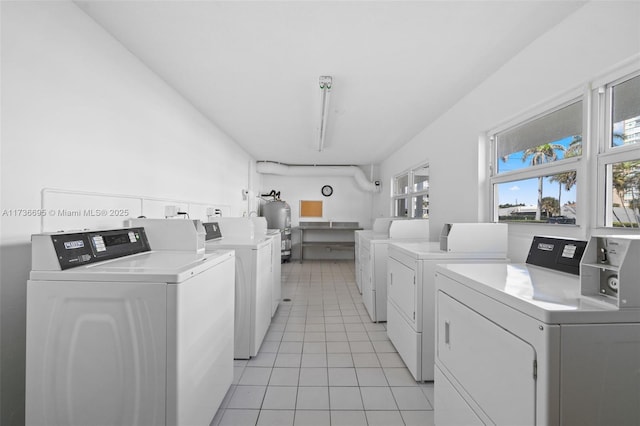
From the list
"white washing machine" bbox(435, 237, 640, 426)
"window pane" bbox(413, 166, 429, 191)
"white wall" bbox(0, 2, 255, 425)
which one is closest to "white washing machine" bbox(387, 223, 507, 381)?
"white washing machine" bbox(435, 237, 640, 426)

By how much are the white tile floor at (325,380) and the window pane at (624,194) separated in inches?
61.2

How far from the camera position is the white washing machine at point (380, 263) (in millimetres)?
3154

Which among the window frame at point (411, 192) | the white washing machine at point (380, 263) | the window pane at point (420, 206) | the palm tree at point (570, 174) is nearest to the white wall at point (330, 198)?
the window frame at point (411, 192)

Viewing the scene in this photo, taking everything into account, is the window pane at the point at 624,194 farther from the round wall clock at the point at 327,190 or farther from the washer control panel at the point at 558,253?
the round wall clock at the point at 327,190

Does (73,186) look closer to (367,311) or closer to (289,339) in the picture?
(289,339)

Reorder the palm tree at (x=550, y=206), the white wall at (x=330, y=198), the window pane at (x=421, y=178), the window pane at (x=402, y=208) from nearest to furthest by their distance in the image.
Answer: the palm tree at (x=550, y=206)
the window pane at (x=421, y=178)
the window pane at (x=402, y=208)
the white wall at (x=330, y=198)

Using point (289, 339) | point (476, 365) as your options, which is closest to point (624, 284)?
point (476, 365)

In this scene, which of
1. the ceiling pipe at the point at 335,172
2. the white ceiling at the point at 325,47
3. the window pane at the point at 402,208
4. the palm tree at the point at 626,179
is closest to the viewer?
the palm tree at the point at 626,179

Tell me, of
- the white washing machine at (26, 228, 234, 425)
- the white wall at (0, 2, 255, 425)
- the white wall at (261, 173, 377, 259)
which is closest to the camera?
the white washing machine at (26, 228, 234, 425)

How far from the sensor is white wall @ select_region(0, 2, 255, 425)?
1291 mm

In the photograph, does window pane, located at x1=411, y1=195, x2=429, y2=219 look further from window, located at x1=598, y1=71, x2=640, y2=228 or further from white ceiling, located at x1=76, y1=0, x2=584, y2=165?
window, located at x1=598, y1=71, x2=640, y2=228

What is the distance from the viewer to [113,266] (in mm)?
1260

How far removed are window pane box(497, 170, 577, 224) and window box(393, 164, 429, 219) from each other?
1.65 metres

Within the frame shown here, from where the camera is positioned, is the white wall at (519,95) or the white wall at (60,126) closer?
the white wall at (60,126)
